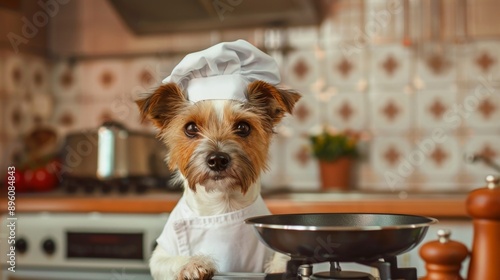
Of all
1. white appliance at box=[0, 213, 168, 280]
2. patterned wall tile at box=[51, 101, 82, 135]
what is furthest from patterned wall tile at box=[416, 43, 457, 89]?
patterned wall tile at box=[51, 101, 82, 135]

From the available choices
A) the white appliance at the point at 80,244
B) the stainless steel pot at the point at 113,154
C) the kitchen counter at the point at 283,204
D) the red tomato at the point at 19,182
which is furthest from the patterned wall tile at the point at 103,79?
the white appliance at the point at 80,244

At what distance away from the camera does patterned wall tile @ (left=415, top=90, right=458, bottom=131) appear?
249cm

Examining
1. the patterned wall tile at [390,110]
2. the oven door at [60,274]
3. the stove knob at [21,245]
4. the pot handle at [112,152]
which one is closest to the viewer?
the oven door at [60,274]

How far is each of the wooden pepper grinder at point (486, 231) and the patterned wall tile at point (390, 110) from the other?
1738 millimetres

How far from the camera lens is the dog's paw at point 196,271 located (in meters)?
0.81

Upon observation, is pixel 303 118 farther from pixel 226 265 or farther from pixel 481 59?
pixel 226 265

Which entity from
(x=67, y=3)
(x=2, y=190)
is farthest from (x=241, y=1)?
(x=2, y=190)

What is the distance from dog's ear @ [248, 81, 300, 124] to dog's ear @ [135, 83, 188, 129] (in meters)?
0.10

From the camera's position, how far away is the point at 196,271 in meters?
0.82

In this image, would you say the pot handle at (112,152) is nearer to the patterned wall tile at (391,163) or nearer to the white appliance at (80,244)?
the white appliance at (80,244)

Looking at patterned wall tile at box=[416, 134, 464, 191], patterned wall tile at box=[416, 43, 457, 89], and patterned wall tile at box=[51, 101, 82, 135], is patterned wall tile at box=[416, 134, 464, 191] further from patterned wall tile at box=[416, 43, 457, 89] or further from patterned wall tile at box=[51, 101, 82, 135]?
patterned wall tile at box=[51, 101, 82, 135]

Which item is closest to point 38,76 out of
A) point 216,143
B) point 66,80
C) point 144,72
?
point 66,80

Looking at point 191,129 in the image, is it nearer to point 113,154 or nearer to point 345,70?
point 113,154

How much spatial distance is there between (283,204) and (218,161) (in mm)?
1111
